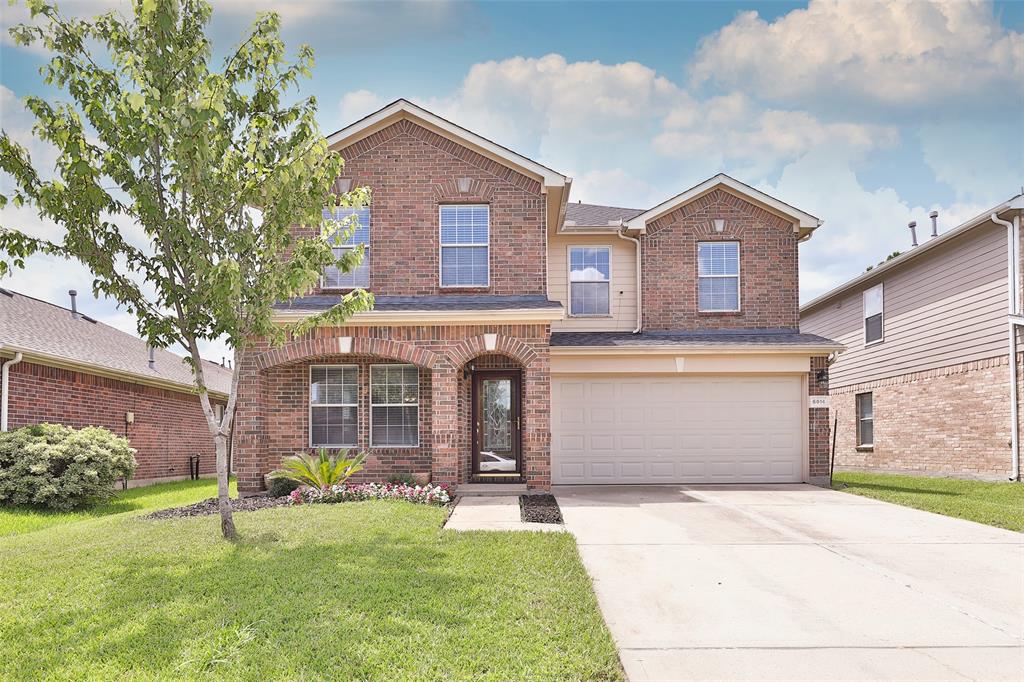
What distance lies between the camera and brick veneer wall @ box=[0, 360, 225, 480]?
1280cm

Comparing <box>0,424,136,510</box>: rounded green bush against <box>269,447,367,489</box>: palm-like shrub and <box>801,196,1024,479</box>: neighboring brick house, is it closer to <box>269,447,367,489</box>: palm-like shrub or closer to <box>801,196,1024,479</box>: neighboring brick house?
<box>269,447,367,489</box>: palm-like shrub

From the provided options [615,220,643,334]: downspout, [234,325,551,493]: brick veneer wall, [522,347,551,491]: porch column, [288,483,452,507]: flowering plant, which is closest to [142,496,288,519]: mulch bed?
[288,483,452,507]: flowering plant

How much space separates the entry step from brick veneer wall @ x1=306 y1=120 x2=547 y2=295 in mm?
3619

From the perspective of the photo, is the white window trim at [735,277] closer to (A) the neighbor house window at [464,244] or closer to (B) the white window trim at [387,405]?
(A) the neighbor house window at [464,244]

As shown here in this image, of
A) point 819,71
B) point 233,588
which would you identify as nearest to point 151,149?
point 233,588

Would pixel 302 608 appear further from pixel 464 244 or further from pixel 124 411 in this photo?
pixel 124 411

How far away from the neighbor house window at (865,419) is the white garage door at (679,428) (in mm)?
6238

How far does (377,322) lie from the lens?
12.0 metres

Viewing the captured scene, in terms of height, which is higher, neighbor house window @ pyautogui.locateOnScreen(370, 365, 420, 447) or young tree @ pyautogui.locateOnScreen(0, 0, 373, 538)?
young tree @ pyautogui.locateOnScreen(0, 0, 373, 538)

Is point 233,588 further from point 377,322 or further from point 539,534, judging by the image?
point 377,322

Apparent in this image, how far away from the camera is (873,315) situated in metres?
18.8

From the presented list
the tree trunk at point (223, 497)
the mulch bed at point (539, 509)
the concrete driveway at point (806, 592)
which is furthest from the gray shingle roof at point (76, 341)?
the concrete driveway at point (806, 592)

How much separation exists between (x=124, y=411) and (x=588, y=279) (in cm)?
1144

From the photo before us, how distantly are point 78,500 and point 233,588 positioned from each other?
25.9 feet
